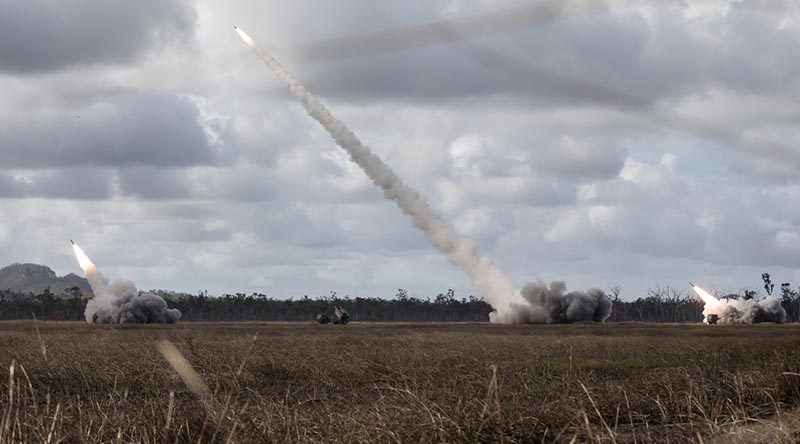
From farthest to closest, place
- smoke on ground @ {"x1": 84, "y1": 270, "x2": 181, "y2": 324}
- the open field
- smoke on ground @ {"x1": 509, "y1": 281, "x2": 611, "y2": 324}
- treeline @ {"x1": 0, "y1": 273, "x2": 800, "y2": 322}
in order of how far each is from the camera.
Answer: treeline @ {"x1": 0, "y1": 273, "x2": 800, "y2": 322}, smoke on ground @ {"x1": 84, "y1": 270, "x2": 181, "y2": 324}, smoke on ground @ {"x1": 509, "y1": 281, "x2": 611, "y2": 324}, the open field

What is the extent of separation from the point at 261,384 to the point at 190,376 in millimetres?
2039

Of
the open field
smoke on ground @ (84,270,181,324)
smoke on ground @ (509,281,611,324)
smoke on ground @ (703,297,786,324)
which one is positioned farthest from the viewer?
smoke on ground @ (703,297,786,324)

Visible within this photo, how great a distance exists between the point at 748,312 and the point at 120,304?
219 ft

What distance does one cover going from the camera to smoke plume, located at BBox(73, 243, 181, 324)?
9594cm

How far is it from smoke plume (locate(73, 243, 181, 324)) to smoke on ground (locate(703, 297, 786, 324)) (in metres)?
58.9

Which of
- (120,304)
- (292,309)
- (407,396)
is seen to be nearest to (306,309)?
(292,309)

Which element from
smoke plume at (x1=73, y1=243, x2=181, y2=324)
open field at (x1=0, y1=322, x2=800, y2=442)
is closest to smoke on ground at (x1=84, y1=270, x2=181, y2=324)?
smoke plume at (x1=73, y1=243, x2=181, y2=324)

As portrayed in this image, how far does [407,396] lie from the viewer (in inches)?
611

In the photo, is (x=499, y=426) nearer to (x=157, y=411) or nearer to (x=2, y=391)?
(x=157, y=411)

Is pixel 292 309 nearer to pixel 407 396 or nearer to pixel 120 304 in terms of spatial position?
pixel 120 304

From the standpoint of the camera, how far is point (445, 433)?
10.2 meters

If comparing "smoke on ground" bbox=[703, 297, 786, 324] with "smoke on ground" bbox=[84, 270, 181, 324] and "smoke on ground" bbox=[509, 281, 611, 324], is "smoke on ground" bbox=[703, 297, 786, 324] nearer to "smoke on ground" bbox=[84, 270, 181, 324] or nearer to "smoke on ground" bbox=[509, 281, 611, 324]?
"smoke on ground" bbox=[509, 281, 611, 324]

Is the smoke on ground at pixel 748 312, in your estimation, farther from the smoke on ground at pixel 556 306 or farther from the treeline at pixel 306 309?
the treeline at pixel 306 309

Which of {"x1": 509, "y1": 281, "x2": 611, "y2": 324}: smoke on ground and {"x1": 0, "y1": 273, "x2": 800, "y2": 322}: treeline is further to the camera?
{"x1": 0, "y1": 273, "x2": 800, "y2": 322}: treeline
